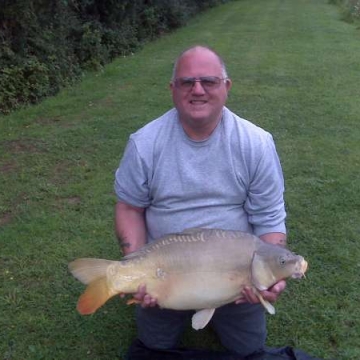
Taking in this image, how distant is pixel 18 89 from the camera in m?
8.06

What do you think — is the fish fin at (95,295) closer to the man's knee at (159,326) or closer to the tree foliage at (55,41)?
the man's knee at (159,326)

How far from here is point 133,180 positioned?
2.74 metres

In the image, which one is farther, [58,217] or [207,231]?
[58,217]

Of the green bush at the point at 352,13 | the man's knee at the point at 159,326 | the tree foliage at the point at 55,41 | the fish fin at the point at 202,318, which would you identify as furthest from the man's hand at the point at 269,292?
the green bush at the point at 352,13

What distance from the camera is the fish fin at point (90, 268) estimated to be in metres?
2.43

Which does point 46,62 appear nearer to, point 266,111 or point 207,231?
point 266,111

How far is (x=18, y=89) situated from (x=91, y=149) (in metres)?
2.53

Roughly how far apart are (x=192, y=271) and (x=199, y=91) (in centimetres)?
74

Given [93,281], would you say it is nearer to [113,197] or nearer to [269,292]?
[269,292]

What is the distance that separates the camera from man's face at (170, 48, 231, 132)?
2500 mm

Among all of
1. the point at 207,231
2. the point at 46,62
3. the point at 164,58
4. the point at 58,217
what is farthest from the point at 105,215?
the point at 164,58

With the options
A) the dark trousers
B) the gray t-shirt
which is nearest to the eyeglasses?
the gray t-shirt

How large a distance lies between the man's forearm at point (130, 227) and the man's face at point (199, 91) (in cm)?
55

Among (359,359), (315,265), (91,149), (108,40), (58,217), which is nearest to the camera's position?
(359,359)
